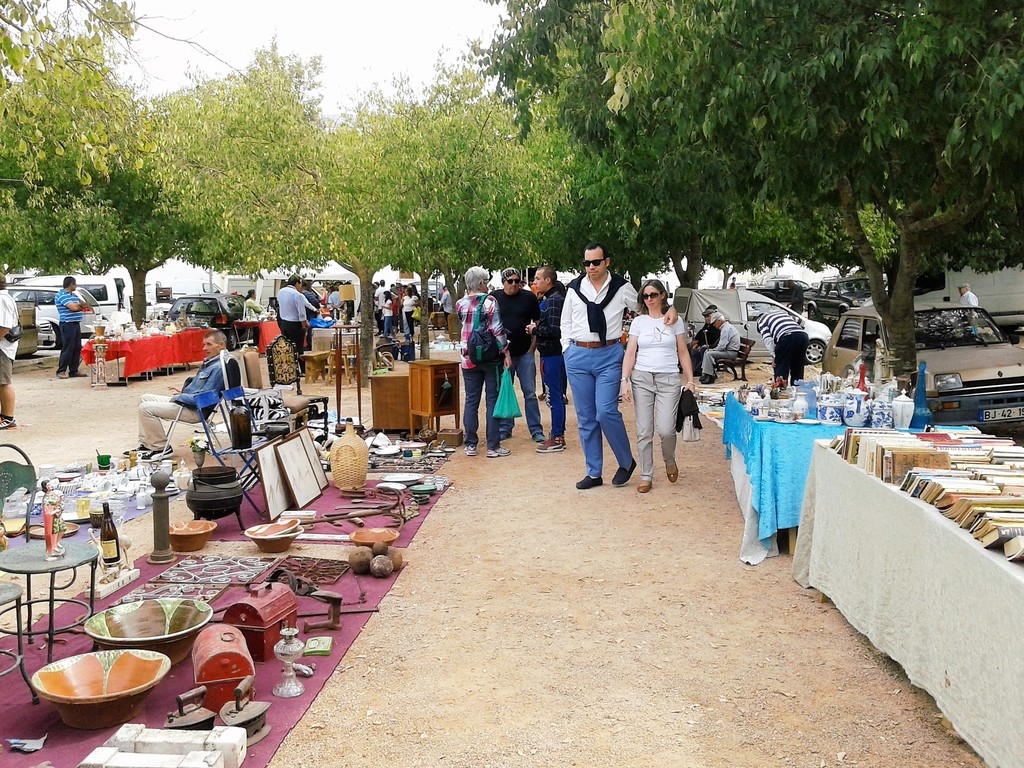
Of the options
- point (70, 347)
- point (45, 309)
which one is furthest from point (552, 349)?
point (45, 309)

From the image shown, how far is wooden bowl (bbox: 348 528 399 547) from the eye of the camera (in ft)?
21.5

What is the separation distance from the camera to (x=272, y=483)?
7582mm

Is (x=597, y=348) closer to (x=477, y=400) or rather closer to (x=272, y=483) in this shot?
(x=477, y=400)

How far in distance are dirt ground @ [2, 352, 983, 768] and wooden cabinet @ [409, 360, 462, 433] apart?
2.91 m

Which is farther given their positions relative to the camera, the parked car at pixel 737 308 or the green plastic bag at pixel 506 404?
the parked car at pixel 737 308

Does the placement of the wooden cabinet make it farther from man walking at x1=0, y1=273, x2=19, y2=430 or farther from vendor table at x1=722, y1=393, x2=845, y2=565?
man walking at x1=0, y1=273, x2=19, y2=430

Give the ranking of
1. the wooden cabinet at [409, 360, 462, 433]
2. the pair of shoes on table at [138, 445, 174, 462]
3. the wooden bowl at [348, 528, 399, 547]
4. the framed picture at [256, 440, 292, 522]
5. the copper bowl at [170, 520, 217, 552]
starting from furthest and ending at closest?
1. the wooden cabinet at [409, 360, 462, 433]
2. the pair of shoes on table at [138, 445, 174, 462]
3. the framed picture at [256, 440, 292, 522]
4. the copper bowl at [170, 520, 217, 552]
5. the wooden bowl at [348, 528, 399, 547]

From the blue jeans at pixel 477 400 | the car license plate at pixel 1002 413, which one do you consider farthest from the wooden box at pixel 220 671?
the car license plate at pixel 1002 413

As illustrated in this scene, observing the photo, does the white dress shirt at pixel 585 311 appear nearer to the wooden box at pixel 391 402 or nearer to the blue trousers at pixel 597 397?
the blue trousers at pixel 597 397

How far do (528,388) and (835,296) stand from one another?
25.1 m

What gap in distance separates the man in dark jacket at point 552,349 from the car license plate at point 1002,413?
4308 millimetres

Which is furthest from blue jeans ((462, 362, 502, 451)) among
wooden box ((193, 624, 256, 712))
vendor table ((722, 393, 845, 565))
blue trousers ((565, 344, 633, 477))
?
wooden box ((193, 624, 256, 712))

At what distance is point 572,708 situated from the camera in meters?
4.32

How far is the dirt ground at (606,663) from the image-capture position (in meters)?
3.95
